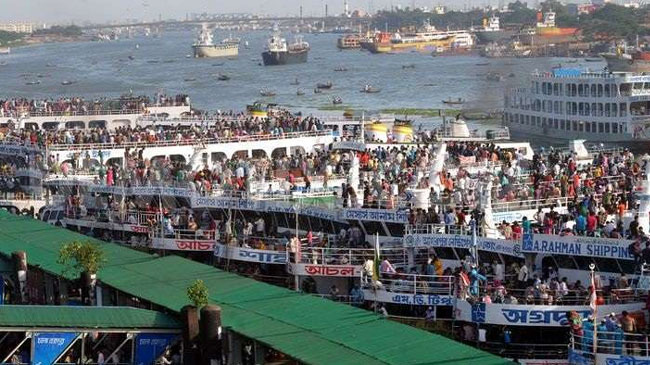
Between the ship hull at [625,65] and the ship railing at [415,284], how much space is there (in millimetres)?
55115

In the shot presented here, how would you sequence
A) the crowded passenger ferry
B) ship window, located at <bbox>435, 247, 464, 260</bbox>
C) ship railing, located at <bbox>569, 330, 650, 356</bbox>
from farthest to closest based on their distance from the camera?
1. ship window, located at <bbox>435, 247, 464, 260</bbox>
2. the crowded passenger ferry
3. ship railing, located at <bbox>569, 330, 650, 356</bbox>

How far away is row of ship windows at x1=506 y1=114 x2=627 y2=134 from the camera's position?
6012cm

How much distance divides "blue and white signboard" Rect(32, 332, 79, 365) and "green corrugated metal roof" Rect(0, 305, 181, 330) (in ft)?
0.44

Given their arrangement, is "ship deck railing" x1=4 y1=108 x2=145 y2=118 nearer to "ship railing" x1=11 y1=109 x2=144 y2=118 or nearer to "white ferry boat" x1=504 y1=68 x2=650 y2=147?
"ship railing" x1=11 y1=109 x2=144 y2=118

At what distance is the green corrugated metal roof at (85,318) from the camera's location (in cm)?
2150

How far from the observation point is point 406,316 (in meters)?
25.2

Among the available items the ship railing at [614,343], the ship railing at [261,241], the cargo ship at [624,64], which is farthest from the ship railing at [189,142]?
the cargo ship at [624,64]

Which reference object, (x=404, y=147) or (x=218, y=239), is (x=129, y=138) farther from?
(x=218, y=239)

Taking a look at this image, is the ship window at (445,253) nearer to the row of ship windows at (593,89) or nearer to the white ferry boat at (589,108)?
the white ferry boat at (589,108)

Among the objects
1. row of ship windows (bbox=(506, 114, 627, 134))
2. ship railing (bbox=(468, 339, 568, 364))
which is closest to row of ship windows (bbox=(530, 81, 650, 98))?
row of ship windows (bbox=(506, 114, 627, 134))

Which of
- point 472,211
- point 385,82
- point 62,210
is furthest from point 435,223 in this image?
point 385,82

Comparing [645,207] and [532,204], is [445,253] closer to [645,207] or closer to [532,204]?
[532,204]

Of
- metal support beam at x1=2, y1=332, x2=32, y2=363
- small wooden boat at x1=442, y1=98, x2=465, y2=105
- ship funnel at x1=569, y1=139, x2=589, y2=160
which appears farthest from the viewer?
small wooden boat at x1=442, y1=98, x2=465, y2=105

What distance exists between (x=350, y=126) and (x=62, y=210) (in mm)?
16573
